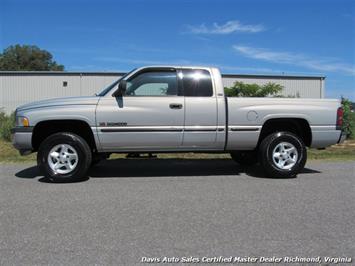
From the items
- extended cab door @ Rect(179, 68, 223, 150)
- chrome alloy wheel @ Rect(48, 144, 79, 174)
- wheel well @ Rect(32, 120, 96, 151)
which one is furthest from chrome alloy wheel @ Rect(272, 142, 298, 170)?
chrome alloy wheel @ Rect(48, 144, 79, 174)

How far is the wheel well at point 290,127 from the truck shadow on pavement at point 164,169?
2.58 feet

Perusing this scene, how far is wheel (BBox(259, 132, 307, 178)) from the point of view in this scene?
809cm

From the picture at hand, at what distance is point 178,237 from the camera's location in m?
Result: 4.57

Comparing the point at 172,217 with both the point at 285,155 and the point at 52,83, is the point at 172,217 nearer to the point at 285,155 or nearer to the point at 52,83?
the point at 285,155

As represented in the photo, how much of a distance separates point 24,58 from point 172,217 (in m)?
79.6

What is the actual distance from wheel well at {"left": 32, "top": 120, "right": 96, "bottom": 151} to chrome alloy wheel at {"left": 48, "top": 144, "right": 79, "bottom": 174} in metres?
0.43

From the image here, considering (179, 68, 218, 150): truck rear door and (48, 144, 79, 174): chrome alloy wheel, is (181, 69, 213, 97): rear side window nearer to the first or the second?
(179, 68, 218, 150): truck rear door

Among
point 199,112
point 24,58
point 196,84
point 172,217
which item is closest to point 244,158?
point 199,112

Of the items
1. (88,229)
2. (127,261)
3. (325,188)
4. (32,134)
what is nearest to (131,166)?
(32,134)

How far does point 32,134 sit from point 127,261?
444 centimetres

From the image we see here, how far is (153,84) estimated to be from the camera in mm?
8109

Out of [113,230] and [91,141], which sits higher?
[91,141]

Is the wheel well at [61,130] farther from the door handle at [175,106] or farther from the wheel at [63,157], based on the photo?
the door handle at [175,106]

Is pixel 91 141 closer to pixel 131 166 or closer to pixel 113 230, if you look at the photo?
pixel 131 166
